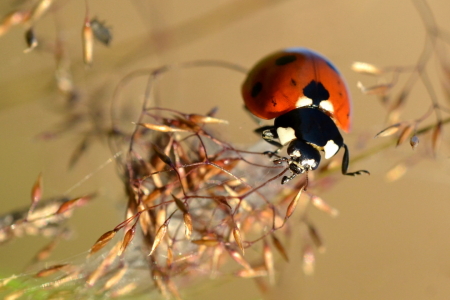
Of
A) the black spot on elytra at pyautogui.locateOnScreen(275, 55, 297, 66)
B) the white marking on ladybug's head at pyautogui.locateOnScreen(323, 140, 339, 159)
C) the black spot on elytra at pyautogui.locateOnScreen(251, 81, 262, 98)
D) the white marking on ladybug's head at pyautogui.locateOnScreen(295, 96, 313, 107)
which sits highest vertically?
the black spot on elytra at pyautogui.locateOnScreen(275, 55, 297, 66)

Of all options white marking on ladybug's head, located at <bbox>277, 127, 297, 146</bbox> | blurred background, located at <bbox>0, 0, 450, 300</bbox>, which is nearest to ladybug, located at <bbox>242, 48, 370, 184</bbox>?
white marking on ladybug's head, located at <bbox>277, 127, 297, 146</bbox>

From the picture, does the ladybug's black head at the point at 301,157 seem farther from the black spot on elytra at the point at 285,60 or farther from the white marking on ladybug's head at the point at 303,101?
the black spot on elytra at the point at 285,60

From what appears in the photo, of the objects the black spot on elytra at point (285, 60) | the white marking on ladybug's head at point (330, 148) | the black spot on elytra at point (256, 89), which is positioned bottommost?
the white marking on ladybug's head at point (330, 148)

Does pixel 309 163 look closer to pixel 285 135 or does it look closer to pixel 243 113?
pixel 285 135

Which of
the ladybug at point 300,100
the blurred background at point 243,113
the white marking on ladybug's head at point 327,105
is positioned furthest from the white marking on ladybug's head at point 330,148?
the blurred background at point 243,113

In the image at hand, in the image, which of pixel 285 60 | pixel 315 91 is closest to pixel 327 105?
pixel 315 91

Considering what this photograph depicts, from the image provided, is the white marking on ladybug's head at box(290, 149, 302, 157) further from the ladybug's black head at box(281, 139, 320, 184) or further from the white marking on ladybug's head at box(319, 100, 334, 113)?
the white marking on ladybug's head at box(319, 100, 334, 113)
